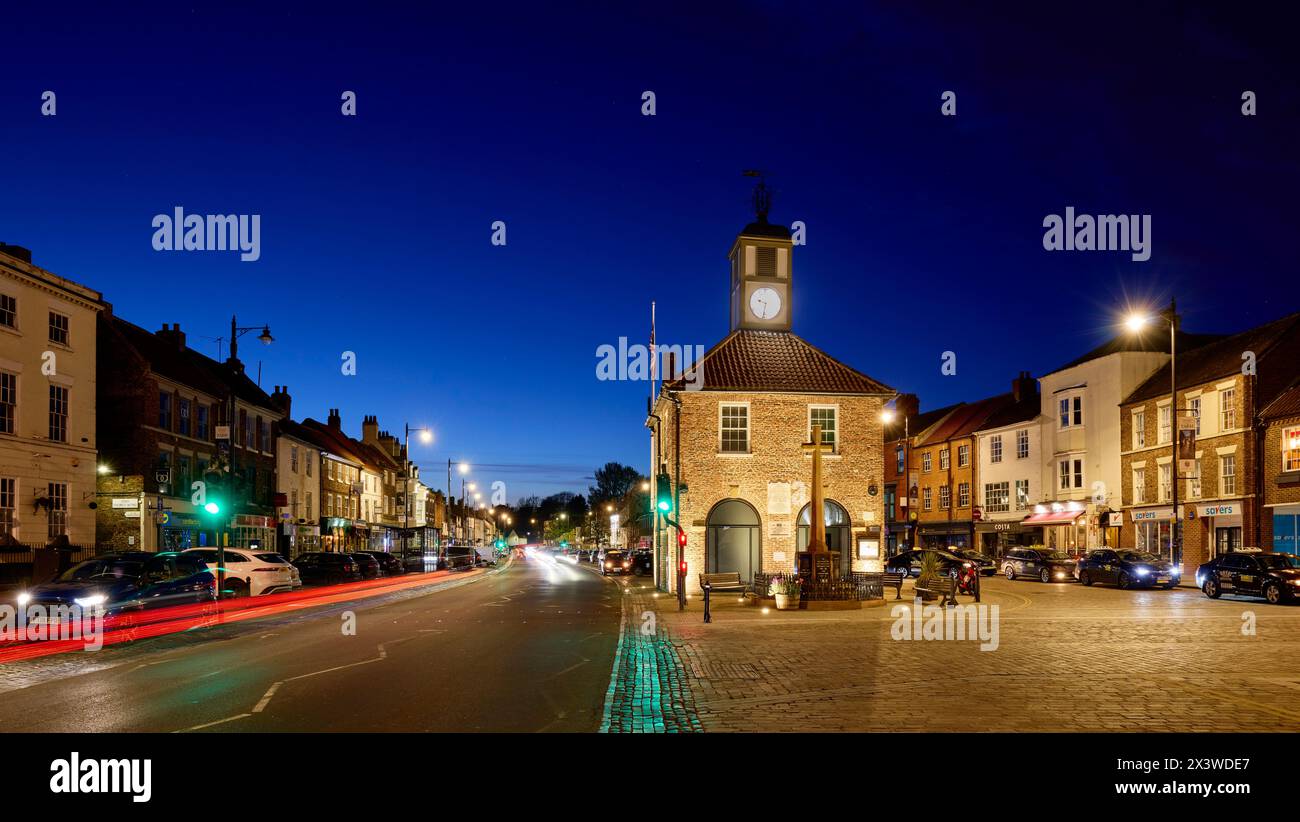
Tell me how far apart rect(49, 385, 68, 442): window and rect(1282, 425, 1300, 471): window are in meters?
44.0

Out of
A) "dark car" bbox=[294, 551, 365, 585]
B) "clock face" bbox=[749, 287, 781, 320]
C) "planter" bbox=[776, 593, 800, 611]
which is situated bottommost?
"dark car" bbox=[294, 551, 365, 585]

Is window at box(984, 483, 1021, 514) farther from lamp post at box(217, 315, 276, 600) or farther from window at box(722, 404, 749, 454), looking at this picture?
lamp post at box(217, 315, 276, 600)

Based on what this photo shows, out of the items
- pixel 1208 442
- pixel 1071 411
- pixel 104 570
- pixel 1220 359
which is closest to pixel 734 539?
pixel 104 570

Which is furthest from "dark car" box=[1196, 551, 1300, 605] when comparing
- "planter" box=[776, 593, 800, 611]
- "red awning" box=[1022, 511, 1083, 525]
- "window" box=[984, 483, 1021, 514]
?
"window" box=[984, 483, 1021, 514]

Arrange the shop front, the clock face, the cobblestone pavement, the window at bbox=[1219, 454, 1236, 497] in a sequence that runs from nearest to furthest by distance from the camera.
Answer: the cobblestone pavement
the clock face
the window at bbox=[1219, 454, 1236, 497]
the shop front

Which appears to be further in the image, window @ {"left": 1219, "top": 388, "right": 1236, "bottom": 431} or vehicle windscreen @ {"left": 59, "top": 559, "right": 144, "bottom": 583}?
window @ {"left": 1219, "top": 388, "right": 1236, "bottom": 431}

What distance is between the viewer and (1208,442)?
4291 centimetres

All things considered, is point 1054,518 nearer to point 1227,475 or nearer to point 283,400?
point 1227,475

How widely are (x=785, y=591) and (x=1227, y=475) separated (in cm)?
2627

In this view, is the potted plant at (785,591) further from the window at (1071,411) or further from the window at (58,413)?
the window at (1071,411)

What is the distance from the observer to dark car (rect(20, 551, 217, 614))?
2023 centimetres

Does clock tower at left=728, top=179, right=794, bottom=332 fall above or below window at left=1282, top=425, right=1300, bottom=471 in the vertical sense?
above
